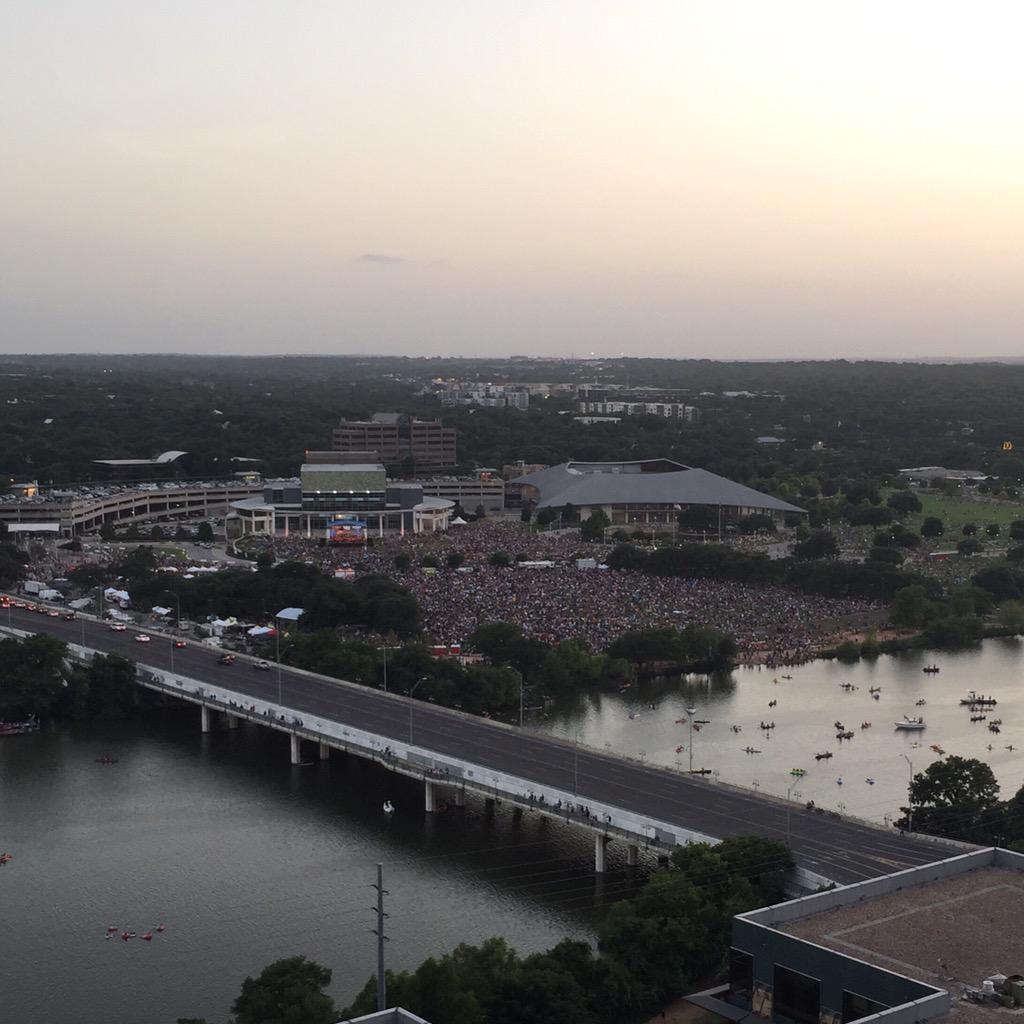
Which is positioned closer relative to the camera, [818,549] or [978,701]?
[978,701]

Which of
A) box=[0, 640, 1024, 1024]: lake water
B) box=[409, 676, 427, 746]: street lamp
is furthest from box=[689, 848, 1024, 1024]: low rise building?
box=[409, 676, 427, 746]: street lamp

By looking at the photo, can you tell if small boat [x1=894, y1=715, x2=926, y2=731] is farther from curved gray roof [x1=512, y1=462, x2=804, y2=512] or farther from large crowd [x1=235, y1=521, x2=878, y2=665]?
curved gray roof [x1=512, y1=462, x2=804, y2=512]

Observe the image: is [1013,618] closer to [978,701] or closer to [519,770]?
[978,701]

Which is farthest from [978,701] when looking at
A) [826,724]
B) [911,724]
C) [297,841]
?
[297,841]

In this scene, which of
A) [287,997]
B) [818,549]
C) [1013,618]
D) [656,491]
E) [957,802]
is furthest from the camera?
[656,491]

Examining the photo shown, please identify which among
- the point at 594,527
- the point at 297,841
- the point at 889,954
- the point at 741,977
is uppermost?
the point at 889,954

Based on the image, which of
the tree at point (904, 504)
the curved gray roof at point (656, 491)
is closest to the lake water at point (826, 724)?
the curved gray roof at point (656, 491)

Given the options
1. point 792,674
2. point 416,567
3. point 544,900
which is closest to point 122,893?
point 544,900

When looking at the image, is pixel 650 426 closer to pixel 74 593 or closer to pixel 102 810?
pixel 74 593
